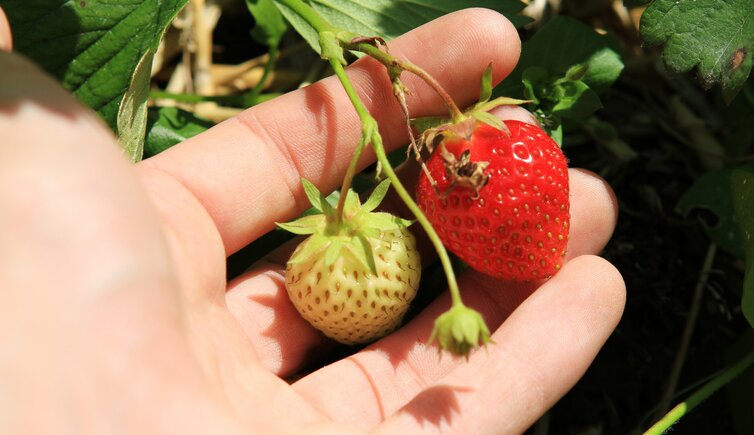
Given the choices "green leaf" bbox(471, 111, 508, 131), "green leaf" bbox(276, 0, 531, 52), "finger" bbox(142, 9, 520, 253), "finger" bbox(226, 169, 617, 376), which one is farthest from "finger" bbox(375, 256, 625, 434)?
"green leaf" bbox(276, 0, 531, 52)

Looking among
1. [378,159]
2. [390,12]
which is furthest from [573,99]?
[378,159]

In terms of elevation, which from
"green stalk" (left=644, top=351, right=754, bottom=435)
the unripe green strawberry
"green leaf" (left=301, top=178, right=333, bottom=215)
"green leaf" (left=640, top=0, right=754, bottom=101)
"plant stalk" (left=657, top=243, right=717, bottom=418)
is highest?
"green leaf" (left=640, top=0, right=754, bottom=101)

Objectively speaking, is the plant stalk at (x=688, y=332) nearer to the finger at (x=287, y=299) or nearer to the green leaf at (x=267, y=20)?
the finger at (x=287, y=299)

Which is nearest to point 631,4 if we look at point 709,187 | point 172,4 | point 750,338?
point 709,187

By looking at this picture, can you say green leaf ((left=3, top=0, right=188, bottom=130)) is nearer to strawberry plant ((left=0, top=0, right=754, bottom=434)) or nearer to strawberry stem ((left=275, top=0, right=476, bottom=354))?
strawberry plant ((left=0, top=0, right=754, bottom=434))

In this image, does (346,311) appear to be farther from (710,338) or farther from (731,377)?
(710,338)

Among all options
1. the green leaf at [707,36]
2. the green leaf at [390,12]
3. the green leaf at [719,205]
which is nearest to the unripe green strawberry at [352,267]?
the green leaf at [390,12]

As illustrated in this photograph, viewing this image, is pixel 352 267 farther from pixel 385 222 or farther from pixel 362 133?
pixel 362 133
